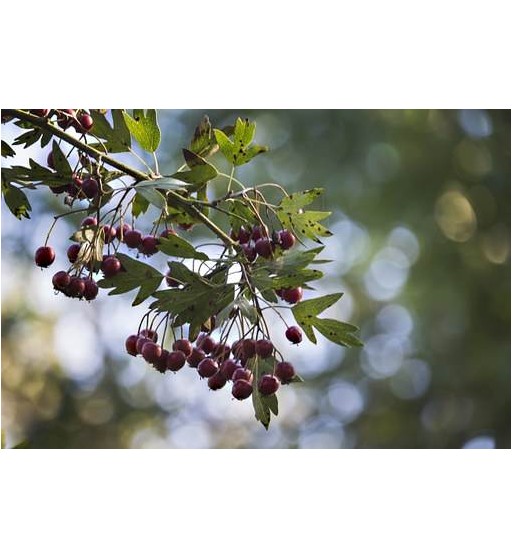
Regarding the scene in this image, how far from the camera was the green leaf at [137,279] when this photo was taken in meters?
1.05

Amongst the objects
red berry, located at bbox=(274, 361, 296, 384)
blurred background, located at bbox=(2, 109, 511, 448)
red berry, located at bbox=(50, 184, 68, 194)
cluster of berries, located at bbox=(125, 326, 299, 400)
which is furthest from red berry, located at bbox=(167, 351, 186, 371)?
blurred background, located at bbox=(2, 109, 511, 448)

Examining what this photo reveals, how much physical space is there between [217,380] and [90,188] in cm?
24

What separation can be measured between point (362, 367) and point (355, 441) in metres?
0.50

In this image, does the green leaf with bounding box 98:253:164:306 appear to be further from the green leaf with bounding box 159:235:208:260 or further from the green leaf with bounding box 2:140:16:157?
the green leaf with bounding box 2:140:16:157

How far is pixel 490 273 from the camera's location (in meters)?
3.69

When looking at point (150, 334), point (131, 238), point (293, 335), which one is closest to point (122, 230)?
point (131, 238)

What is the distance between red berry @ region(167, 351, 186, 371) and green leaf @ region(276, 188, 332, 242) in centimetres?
19

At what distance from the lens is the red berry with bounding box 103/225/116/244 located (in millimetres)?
1092

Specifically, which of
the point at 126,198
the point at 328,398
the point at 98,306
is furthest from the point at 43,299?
the point at 126,198

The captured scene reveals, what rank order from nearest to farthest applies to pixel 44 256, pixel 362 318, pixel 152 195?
pixel 152 195, pixel 44 256, pixel 362 318

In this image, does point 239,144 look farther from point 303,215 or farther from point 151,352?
point 151,352

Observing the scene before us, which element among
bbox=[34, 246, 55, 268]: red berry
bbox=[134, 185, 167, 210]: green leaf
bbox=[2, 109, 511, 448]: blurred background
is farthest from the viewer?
bbox=[2, 109, 511, 448]: blurred background

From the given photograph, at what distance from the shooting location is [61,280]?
104 centimetres
